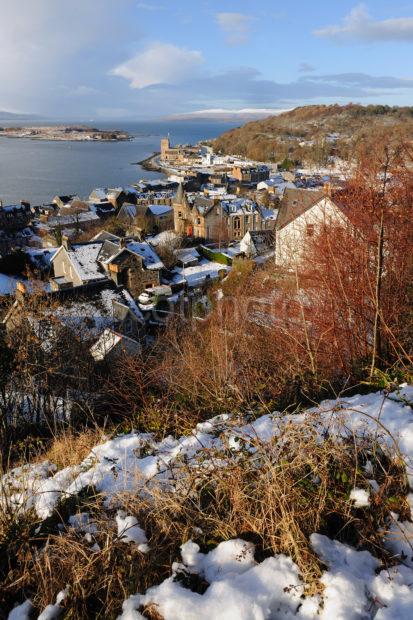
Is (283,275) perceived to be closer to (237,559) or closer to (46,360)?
(46,360)

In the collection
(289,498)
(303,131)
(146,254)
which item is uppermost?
(303,131)

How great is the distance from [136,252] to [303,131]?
115 meters

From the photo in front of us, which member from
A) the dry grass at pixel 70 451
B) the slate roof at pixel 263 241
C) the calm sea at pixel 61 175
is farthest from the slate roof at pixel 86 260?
the calm sea at pixel 61 175

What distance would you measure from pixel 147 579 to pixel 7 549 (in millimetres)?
886

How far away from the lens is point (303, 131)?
122 meters

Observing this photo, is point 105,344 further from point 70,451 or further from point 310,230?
point 70,451

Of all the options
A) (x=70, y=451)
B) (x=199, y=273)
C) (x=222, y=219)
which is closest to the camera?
(x=70, y=451)

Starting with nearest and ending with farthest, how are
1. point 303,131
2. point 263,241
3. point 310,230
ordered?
point 310,230 → point 263,241 → point 303,131

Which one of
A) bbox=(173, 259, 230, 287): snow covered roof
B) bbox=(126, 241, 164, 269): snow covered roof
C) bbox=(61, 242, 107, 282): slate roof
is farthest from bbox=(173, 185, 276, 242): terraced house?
bbox=(61, 242, 107, 282): slate roof

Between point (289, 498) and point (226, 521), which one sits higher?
point (289, 498)

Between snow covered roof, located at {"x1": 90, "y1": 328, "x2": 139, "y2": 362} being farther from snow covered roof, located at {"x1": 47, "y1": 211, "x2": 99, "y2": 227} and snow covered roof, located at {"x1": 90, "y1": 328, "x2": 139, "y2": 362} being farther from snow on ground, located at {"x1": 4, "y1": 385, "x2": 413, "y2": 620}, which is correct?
snow covered roof, located at {"x1": 47, "y1": 211, "x2": 99, "y2": 227}

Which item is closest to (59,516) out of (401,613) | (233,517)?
(233,517)

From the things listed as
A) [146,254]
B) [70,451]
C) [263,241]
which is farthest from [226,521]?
[263,241]

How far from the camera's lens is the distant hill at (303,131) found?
97963 millimetres
